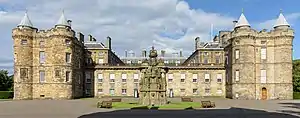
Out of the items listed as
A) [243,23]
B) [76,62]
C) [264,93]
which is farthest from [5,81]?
[264,93]

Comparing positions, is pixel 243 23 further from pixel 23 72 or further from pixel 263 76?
pixel 23 72

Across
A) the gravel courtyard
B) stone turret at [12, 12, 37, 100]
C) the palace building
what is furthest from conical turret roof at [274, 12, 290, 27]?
stone turret at [12, 12, 37, 100]

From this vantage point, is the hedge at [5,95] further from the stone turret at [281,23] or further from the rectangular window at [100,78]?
the stone turret at [281,23]

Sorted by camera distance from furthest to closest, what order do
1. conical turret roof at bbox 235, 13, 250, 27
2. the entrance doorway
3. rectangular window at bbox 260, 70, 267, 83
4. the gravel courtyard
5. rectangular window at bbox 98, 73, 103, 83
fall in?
rectangular window at bbox 98, 73, 103, 83 < conical turret roof at bbox 235, 13, 250, 27 < rectangular window at bbox 260, 70, 267, 83 < the entrance doorway < the gravel courtyard

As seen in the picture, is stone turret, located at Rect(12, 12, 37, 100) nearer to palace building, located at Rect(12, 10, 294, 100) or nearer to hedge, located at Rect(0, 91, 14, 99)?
palace building, located at Rect(12, 10, 294, 100)

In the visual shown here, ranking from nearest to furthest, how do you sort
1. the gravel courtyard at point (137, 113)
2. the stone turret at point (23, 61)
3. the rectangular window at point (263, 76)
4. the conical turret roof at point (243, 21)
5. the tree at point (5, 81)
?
the gravel courtyard at point (137, 113) < the stone turret at point (23, 61) < the rectangular window at point (263, 76) < the conical turret roof at point (243, 21) < the tree at point (5, 81)

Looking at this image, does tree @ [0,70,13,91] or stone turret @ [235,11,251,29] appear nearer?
stone turret @ [235,11,251,29]

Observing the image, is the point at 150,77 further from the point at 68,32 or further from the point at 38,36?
the point at 38,36

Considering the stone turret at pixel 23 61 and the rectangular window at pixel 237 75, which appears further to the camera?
the rectangular window at pixel 237 75

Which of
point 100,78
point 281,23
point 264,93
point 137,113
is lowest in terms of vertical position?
point 264,93

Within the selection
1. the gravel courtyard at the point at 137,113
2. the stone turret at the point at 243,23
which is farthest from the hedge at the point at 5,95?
the stone turret at the point at 243,23

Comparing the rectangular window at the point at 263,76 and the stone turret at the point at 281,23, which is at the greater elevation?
the stone turret at the point at 281,23

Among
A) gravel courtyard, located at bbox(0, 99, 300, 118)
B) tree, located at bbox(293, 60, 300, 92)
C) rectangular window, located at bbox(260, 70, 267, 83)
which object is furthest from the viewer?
tree, located at bbox(293, 60, 300, 92)

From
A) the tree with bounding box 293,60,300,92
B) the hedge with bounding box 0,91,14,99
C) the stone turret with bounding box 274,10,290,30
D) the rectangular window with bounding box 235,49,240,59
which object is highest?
the stone turret with bounding box 274,10,290,30
